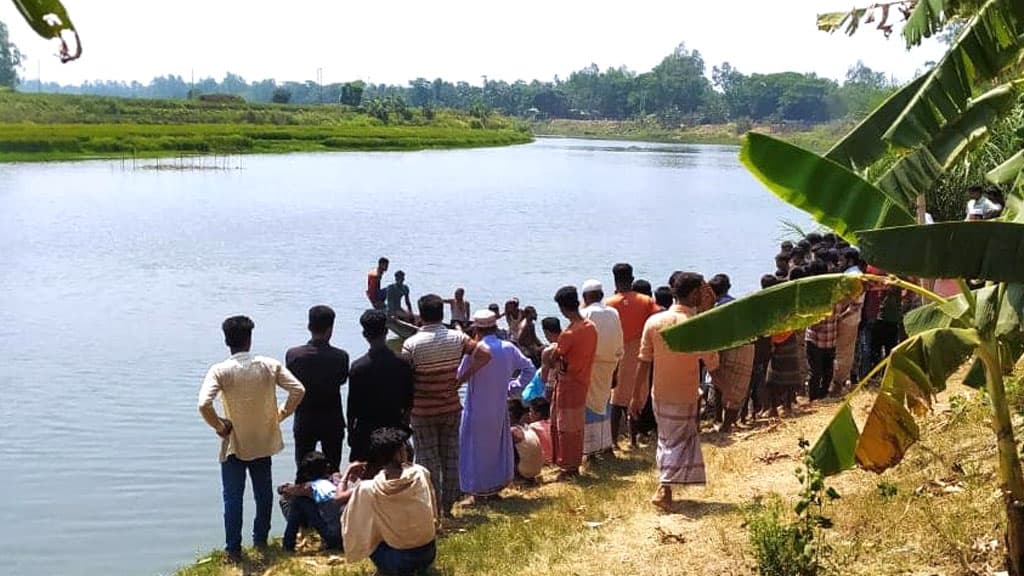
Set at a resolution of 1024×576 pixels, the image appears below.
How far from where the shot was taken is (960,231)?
395cm

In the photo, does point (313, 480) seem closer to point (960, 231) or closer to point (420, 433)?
point (420, 433)

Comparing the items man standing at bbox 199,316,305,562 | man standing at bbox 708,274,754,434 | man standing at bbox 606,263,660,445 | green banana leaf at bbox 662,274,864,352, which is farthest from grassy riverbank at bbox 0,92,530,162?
green banana leaf at bbox 662,274,864,352

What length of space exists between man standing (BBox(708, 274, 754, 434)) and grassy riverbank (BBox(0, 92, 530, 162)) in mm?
48589

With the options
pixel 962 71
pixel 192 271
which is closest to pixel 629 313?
pixel 962 71

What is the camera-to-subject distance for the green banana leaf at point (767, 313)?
15.9ft

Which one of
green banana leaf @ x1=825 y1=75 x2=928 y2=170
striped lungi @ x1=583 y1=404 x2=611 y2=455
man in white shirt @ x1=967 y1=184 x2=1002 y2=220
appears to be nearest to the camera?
green banana leaf @ x1=825 y1=75 x2=928 y2=170

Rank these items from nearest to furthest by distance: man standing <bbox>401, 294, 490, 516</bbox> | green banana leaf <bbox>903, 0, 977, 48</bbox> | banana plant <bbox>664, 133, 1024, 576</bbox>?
banana plant <bbox>664, 133, 1024, 576</bbox> < man standing <bbox>401, 294, 490, 516</bbox> < green banana leaf <bbox>903, 0, 977, 48</bbox>

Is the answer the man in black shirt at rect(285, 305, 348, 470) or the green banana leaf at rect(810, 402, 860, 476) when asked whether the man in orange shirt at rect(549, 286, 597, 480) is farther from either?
the green banana leaf at rect(810, 402, 860, 476)

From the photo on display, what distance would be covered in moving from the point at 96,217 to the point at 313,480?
27.9m

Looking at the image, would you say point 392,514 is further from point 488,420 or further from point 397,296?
point 397,296

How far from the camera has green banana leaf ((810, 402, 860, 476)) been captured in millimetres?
4961

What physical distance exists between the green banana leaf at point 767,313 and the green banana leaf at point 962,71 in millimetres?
1588

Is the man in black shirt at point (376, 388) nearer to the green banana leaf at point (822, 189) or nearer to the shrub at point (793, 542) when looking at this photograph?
the shrub at point (793, 542)

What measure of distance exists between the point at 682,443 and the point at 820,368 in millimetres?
3774
